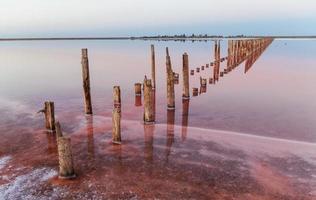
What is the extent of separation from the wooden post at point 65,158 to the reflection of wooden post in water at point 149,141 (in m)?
2.24

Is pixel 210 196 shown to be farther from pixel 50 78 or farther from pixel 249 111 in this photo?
pixel 50 78

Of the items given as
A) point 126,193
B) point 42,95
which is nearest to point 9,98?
point 42,95

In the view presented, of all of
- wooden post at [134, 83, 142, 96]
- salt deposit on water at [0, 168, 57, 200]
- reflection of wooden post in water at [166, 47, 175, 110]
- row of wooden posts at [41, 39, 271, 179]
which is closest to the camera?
salt deposit on water at [0, 168, 57, 200]

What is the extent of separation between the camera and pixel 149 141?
36.3ft

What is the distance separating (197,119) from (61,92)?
11049mm

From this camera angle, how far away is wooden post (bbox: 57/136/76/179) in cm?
781

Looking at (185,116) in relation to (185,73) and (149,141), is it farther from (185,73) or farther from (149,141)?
(149,141)

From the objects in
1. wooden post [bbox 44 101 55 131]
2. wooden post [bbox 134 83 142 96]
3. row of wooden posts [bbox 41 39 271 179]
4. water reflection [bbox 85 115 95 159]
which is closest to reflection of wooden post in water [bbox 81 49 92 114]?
row of wooden posts [bbox 41 39 271 179]

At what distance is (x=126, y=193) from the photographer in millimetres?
7418

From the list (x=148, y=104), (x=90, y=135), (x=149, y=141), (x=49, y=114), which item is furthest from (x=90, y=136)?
(x=148, y=104)

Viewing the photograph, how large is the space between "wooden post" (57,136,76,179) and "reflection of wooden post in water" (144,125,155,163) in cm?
224

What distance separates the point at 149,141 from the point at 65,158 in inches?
143

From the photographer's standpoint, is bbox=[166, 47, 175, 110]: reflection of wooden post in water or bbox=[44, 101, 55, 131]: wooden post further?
bbox=[166, 47, 175, 110]: reflection of wooden post in water

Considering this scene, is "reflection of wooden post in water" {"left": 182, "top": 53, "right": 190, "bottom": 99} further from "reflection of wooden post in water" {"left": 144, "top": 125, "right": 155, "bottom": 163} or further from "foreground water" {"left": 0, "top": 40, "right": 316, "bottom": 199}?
"reflection of wooden post in water" {"left": 144, "top": 125, "right": 155, "bottom": 163}
